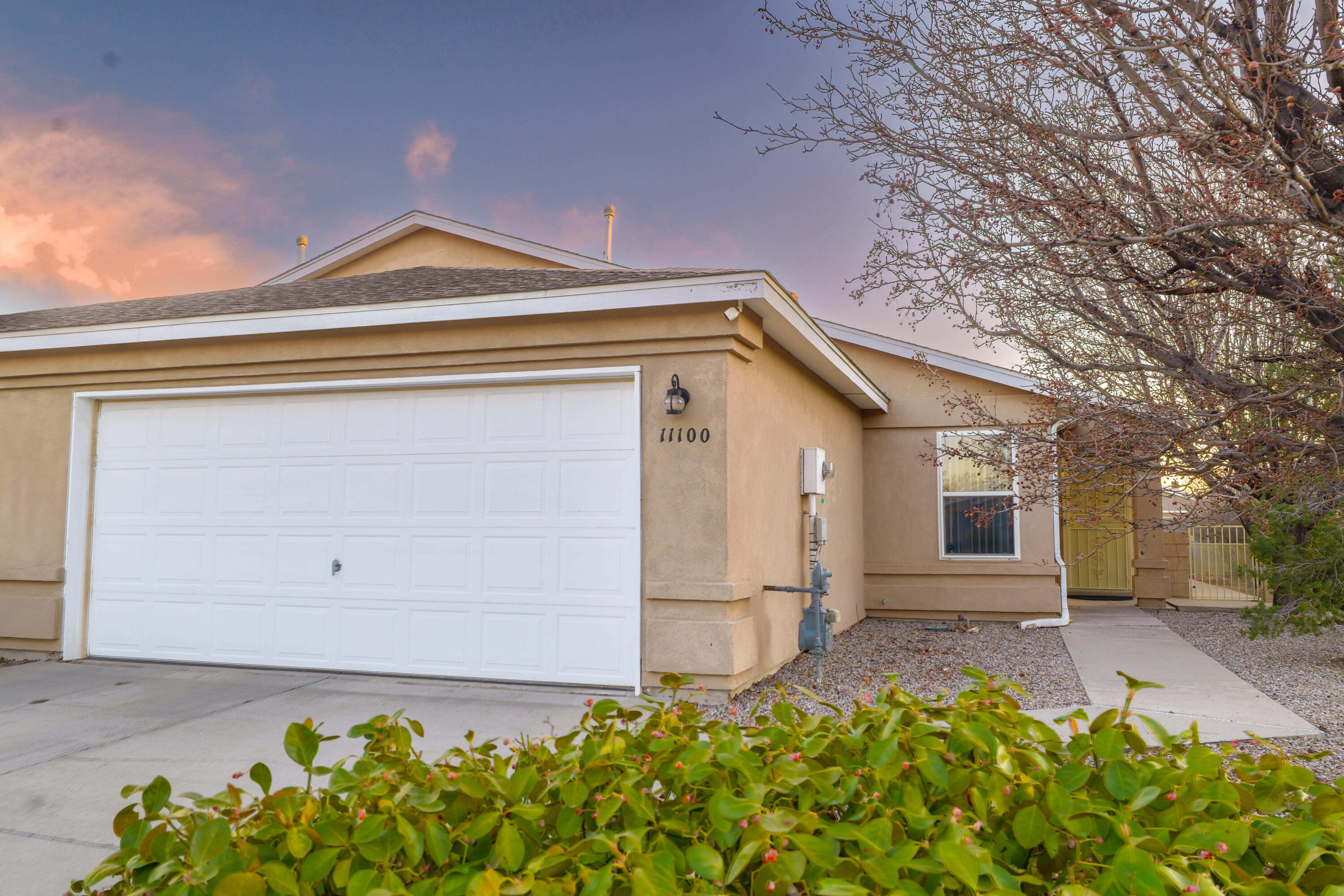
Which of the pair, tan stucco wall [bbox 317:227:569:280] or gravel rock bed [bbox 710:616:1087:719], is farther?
tan stucco wall [bbox 317:227:569:280]

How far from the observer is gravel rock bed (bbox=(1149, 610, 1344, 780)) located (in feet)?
16.6

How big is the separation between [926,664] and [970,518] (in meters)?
3.66

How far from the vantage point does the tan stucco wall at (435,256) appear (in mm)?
13344

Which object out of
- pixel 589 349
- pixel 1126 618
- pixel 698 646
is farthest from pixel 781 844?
pixel 1126 618

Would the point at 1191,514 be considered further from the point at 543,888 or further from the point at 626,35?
the point at 626,35

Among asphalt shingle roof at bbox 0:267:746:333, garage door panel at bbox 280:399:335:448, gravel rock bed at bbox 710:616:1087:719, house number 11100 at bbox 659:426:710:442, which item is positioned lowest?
gravel rock bed at bbox 710:616:1087:719

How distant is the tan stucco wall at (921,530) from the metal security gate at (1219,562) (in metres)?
5.56

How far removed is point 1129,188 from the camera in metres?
4.34

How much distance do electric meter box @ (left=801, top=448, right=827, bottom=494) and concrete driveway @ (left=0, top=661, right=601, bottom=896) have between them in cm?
332

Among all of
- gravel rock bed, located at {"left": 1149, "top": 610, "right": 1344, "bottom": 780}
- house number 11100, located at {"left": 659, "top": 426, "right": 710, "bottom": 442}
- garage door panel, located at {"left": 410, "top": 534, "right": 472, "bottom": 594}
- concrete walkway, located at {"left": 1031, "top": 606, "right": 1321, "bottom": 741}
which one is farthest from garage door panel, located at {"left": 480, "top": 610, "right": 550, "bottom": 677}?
gravel rock bed, located at {"left": 1149, "top": 610, "right": 1344, "bottom": 780}

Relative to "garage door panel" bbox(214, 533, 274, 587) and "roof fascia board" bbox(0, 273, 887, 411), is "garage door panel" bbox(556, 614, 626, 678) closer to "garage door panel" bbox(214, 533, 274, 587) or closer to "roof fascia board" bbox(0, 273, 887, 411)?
"roof fascia board" bbox(0, 273, 887, 411)

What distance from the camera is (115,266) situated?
11945mm

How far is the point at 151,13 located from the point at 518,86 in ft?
16.4

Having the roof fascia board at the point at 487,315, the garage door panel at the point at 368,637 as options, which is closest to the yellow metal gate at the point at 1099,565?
the roof fascia board at the point at 487,315
